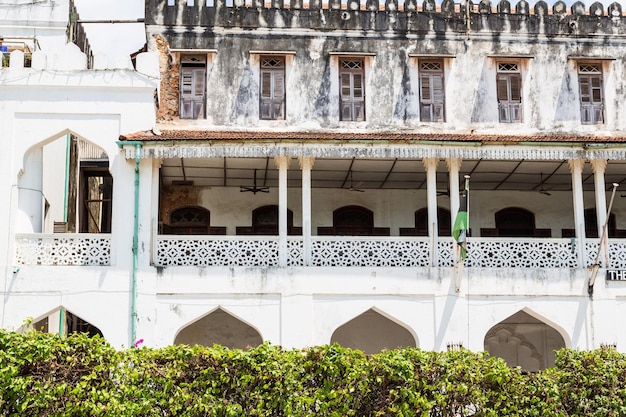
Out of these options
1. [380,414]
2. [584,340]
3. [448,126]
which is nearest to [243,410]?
[380,414]

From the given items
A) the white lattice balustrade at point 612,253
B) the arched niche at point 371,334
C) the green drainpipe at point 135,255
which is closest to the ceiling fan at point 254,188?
the arched niche at point 371,334

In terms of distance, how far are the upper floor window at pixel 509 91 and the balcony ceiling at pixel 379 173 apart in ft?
4.14

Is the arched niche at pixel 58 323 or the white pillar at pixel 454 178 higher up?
the white pillar at pixel 454 178

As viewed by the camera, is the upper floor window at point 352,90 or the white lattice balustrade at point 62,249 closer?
the white lattice balustrade at point 62,249

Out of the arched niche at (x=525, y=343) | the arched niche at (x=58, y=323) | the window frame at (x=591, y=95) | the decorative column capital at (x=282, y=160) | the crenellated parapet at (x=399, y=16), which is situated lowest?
the arched niche at (x=525, y=343)

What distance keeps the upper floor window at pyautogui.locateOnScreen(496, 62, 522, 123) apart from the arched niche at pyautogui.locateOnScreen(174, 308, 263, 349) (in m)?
6.85

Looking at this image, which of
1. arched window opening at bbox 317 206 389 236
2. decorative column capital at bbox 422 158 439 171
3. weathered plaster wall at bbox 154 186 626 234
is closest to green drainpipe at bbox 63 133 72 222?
weathered plaster wall at bbox 154 186 626 234

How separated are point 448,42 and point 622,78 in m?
3.80

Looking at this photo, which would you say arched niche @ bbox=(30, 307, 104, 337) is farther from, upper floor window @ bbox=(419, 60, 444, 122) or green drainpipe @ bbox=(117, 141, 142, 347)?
upper floor window @ bbox=(419, 60, 444, 122)

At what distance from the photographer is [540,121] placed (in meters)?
20.7

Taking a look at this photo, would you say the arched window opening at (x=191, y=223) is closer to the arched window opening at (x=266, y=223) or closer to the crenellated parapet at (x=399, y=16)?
the arched window opening at (x=266, y=223)

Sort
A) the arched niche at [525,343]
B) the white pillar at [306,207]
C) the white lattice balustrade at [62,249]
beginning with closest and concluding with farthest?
the white lattice balustrade at [62,249], the white pillar at [306,207], the arched niche at [525,343]

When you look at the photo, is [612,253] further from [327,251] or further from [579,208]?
[327,251]

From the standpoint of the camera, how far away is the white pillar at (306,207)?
710 inches
